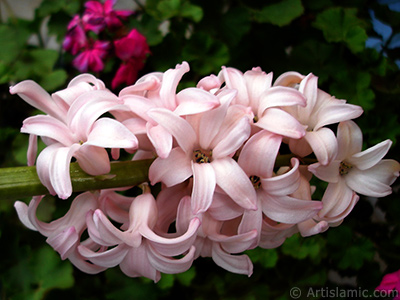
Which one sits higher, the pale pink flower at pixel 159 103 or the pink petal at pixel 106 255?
the pale pink flower at pixel 159 103

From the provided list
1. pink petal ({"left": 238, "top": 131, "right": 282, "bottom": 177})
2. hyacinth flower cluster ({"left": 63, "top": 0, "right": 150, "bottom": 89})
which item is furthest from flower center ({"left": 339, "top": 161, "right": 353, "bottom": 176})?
hyacinth flower cluster ({"left": 63, "top": 0, "right": 150, "bottom": 89})

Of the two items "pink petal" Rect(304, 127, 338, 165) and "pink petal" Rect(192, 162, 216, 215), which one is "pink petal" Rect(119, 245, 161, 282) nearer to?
"pink petal" Rect(192, 162, 216, 215)

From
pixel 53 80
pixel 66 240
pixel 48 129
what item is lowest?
pixel 53 80

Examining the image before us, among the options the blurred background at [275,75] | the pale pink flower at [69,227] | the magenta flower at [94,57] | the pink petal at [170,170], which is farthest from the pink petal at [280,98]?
the magenta flower at [94,57]

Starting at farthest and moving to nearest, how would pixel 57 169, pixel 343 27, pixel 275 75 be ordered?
pixel 275 75 < pixel 343 27 < pixel 57 169

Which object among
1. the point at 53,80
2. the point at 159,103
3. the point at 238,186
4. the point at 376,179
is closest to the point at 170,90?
the point at 159,103

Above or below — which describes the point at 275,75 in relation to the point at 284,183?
below

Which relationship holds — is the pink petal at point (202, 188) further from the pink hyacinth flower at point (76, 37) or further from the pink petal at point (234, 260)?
the pink hyacinth flower at point (76, 37)

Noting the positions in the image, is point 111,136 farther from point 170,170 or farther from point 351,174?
point 351,174
